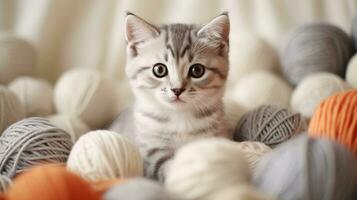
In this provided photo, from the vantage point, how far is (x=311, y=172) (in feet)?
2.25

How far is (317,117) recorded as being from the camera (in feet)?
2.85

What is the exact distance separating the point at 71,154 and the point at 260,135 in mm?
409

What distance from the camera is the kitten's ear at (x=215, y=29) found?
41.6 inches

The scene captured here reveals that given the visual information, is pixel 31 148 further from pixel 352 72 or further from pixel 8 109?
pixel 352 72

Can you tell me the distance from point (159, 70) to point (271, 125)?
257 millimetres

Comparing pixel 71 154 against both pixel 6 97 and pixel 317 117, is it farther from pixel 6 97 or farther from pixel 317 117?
pixel 317 117

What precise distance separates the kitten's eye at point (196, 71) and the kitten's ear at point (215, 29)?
0.07 meters

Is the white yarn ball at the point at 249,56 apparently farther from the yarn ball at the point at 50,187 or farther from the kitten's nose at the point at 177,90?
the yarn ball at the point at 50,187

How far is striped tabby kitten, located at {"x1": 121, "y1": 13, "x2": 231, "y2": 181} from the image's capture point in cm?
102

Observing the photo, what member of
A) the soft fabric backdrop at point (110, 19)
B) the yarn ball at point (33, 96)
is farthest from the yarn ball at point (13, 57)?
the soft fabric backdrop at point (110, 19)

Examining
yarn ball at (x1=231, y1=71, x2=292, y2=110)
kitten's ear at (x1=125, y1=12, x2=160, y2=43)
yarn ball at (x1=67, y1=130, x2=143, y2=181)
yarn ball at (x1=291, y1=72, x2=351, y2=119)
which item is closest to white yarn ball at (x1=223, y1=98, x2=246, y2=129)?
yarn ball at (x1=231, y1=71, x2=292, y2=110)

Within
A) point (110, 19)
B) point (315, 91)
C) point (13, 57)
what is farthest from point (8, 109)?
point (315, 91)

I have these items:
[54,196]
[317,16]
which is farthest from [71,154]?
[317,16]

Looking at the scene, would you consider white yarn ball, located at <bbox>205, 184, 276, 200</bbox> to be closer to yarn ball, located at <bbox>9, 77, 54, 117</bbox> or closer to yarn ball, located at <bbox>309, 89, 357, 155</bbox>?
yarn ball, located at <bbox>309, 89, 357, 155</bbox>
